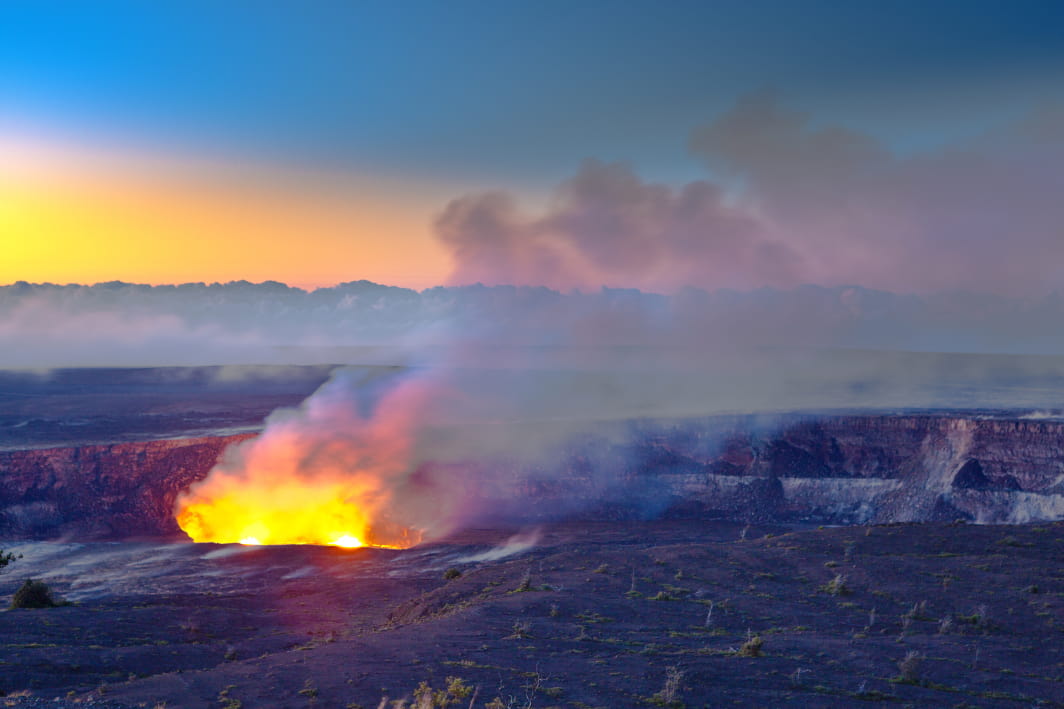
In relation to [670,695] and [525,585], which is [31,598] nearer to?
[525,585]

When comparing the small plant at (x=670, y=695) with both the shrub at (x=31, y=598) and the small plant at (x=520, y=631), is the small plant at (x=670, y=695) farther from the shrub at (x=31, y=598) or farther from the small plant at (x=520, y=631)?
the shrub at (x=31, y=598)

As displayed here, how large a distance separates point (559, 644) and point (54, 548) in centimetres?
4703

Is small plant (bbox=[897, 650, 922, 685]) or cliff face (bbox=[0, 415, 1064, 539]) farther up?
small plant (bbox=[897, 650, 922, 685])

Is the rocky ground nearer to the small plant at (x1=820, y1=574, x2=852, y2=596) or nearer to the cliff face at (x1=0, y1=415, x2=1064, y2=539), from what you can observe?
the small plant at (x1=820, y1=574, x2=852, y2=596)

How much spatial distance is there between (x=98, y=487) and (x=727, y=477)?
5535cm

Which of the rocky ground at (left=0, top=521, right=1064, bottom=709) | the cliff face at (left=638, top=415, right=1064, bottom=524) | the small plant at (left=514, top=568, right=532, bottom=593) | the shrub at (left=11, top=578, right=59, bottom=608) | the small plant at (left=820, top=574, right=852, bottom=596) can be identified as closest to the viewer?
the rocky ground at (left=0, top=521, right=1064, bottom=709)

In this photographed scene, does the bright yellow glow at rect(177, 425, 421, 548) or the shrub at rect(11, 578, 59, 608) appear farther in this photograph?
the bright yellow glow at rect(177, 425, 421, 548)

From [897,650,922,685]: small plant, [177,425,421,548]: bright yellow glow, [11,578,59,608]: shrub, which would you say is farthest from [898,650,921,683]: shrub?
[177,425,421,548]: bright yellow glow

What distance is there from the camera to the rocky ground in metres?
19.6

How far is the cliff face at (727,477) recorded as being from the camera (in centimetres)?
6406

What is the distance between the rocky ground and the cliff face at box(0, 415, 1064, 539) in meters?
22.1

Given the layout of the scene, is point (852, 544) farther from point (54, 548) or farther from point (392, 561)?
point (54, 548)

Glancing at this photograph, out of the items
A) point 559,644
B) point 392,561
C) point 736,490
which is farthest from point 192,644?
point 736,490

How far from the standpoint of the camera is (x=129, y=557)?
52.1 metres
